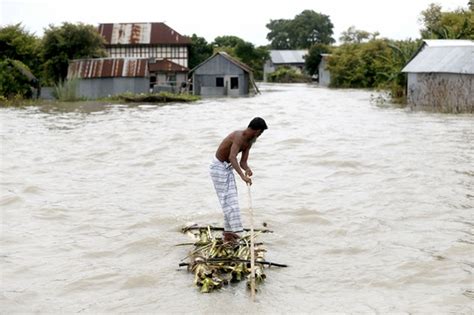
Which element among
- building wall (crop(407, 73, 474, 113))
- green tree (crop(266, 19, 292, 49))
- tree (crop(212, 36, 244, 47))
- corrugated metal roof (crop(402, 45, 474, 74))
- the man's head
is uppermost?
green tree (crop(266, 19, 292, 49))

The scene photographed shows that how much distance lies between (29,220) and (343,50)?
4730 cm

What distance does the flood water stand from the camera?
636 centimetres

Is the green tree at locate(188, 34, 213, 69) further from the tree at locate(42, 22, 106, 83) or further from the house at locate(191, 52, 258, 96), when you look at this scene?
the tree at locate(42, 22, 106, 83)

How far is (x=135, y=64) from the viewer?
123ft

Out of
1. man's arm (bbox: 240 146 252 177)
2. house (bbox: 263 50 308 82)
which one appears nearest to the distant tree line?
house (bbox: 263 50 308 82)

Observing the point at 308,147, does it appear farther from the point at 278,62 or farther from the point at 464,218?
the point at 278,62

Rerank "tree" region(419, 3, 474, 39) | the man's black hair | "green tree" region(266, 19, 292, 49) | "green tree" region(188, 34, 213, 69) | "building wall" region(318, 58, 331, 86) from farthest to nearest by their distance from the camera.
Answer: "green tree" region(266, 19, 292, 49)
"building wall" region(318, 58, 331, 86)
"green tree" region(188, 34, 213, 69)
"tree" region(419, 3, 474, 39)
the man's black hair

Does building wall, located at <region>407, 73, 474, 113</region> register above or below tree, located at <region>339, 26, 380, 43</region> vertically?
below

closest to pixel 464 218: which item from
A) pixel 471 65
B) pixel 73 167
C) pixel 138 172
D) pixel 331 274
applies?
pixel 331 274

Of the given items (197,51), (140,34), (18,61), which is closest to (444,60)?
(18,61)

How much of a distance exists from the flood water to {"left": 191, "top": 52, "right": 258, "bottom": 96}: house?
21.7 m

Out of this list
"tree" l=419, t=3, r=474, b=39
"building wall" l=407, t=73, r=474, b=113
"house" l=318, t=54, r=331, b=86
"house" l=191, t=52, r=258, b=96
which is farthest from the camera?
"house" l=318, t=54, r=331, b=86

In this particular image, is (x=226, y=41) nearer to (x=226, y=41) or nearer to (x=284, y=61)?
(x=226, y=41)

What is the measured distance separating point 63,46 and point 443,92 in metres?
23.8
